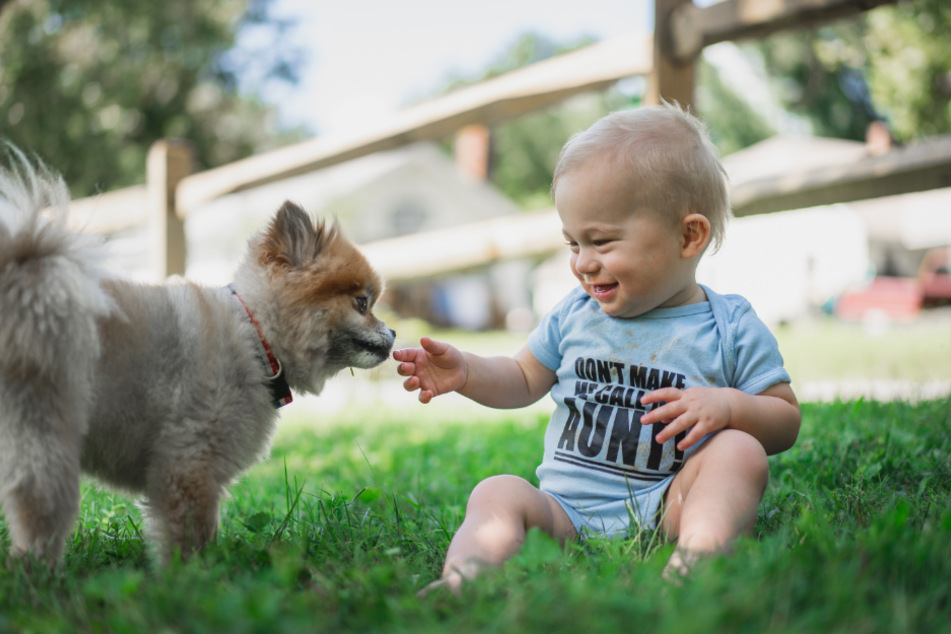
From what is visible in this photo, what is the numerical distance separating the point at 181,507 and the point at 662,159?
1.69 m

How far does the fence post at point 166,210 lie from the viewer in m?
6.75

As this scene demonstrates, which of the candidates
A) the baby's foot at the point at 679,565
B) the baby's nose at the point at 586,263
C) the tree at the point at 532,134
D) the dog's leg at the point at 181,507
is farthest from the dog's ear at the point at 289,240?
the tree at the point at 532,134

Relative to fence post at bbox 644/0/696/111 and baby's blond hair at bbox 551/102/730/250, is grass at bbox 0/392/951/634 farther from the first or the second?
fence post at bbox 644/0/696/111

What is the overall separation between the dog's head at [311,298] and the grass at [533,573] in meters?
0.47

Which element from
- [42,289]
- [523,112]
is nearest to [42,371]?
[42,289]

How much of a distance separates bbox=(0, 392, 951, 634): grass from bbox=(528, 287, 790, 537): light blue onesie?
0.17m

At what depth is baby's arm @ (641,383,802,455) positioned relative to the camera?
2043 mm

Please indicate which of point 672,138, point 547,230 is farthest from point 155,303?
point 547,230

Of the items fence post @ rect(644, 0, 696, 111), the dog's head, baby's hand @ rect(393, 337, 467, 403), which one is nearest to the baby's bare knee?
baby's hand @ rect(393, 337, 467, 403)

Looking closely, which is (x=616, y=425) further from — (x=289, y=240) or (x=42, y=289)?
(x=42, y=289)

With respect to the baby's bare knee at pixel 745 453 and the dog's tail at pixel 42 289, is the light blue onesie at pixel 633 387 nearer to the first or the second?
the baby's bare knee at pixel 745 453

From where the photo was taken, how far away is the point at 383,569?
1651 mm

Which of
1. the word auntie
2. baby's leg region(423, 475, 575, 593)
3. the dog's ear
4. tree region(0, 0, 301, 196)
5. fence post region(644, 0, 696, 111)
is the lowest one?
baby's leg region(423, 475, 575, 593)

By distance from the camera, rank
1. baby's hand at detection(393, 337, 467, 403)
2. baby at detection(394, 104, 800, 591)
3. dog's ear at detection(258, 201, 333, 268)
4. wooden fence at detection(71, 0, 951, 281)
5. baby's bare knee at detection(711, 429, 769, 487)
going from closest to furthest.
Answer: baby's bare knee at detection(711, 429, 769, 487) → baby at detection(394, 104, 800, 591) → baby's hand at detection(393, 337, 467, 403) → dog's ear at detection(258, 201, 333, 268) → wooden fence at detection(71, 0, 951, 281)
